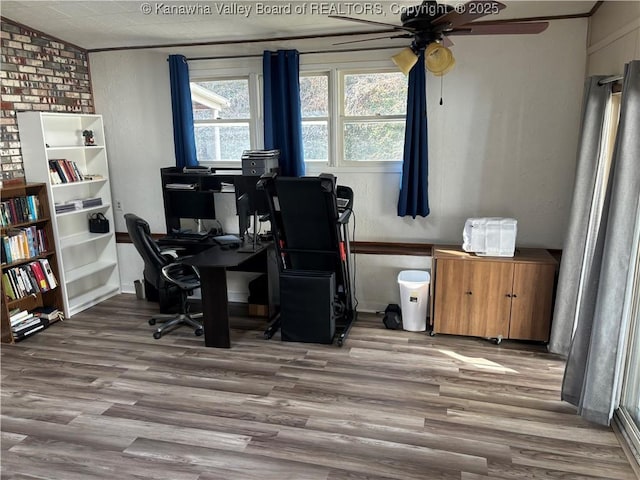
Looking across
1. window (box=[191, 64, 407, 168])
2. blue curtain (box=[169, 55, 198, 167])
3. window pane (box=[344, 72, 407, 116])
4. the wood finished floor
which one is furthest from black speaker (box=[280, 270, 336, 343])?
blue curtain (box=[169, 55, 198, 167])

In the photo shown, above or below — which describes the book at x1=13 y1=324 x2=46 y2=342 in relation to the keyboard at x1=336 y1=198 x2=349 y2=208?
below

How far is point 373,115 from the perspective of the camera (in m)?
4.50

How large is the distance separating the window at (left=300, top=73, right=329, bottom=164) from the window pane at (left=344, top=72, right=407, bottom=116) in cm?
22

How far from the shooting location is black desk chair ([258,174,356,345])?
12.5 feet

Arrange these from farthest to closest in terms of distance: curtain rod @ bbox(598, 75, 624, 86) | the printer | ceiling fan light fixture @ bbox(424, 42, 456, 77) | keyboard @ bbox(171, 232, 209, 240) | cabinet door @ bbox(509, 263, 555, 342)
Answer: keyboard @ bbox(171, 232, 209, 240) → the printer → cabinet door @ bbox(509, 263, 555, 342) → curtain rod @ bbox(598, 75, 624, 86) → ceiling fan light fixture @ bbox(424, 42, 456, 77)

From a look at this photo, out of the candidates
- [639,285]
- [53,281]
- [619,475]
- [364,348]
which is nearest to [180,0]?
[53,281]

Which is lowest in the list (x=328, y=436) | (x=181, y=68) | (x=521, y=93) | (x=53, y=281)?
(x=328, y=436)

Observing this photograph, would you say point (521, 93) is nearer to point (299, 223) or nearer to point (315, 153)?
point (315, 153)

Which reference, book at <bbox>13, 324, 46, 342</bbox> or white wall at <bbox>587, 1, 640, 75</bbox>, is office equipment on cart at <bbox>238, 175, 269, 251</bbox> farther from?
white wall at <bbox>587, 1, 640, 75</bbox>

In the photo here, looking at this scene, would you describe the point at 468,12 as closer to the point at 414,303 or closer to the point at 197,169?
the point at 414,303

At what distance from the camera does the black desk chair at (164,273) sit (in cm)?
400

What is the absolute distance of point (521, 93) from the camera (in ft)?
13.4

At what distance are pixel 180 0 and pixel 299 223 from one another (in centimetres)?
197

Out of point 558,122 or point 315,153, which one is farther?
point 315,153
